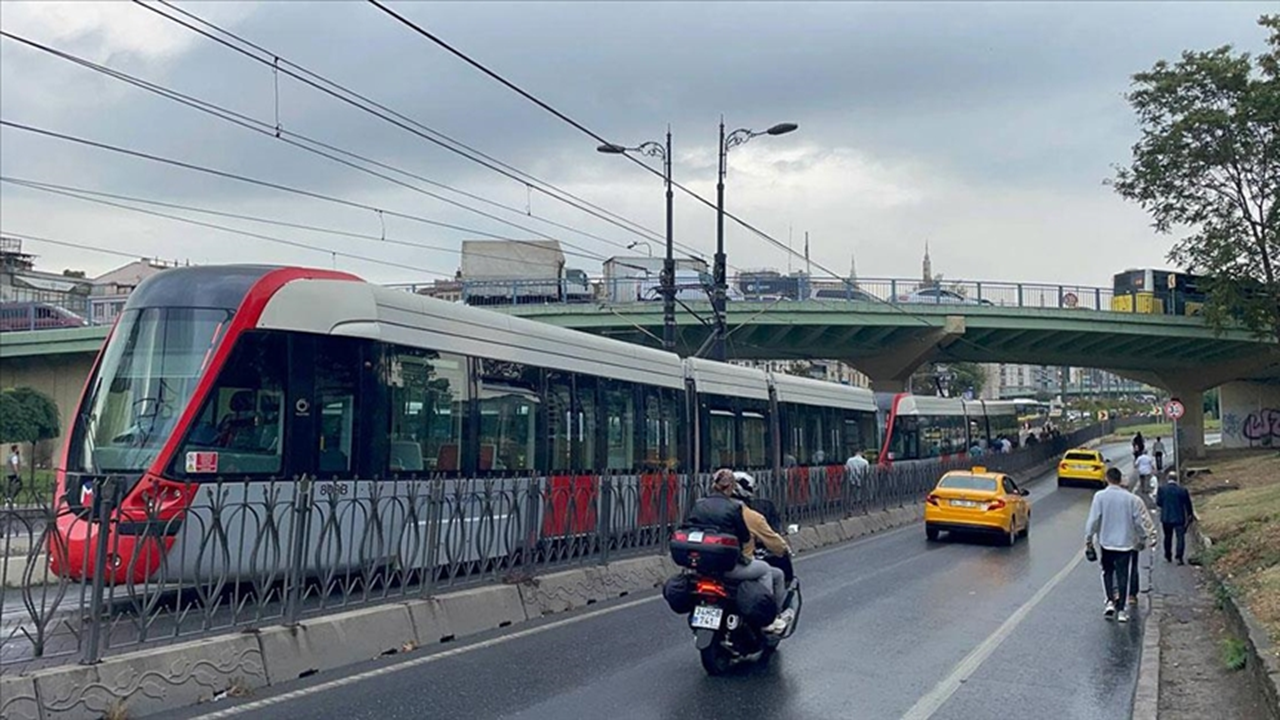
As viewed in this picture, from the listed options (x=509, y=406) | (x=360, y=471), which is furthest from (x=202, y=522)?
(x=509, y=406)

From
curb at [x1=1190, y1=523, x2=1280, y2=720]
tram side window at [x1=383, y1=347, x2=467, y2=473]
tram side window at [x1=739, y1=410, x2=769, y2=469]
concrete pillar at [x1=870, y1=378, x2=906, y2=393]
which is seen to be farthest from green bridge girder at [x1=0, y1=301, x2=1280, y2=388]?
curb at [x1=1190, y1=523, x2=1280, y2=720]

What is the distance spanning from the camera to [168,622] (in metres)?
7.88

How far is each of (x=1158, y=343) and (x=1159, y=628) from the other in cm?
3977

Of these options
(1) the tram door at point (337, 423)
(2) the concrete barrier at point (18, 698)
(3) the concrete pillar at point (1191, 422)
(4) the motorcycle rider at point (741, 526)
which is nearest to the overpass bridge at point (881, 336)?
(3) the concrete pillar at point (1191, 422)

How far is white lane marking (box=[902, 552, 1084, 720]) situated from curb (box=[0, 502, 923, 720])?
169 inches

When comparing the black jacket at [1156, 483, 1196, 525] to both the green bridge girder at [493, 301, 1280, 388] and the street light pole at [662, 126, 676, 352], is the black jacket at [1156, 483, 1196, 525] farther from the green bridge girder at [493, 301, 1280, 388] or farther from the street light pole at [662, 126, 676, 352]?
the green bridge girder at [493, 301, 1280, 388]

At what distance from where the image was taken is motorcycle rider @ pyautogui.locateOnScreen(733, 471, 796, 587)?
9.16 meters

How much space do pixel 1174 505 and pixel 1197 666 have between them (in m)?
8.88

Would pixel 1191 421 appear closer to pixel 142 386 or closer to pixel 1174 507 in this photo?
pixel 1174 507

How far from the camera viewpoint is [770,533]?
9203 mm

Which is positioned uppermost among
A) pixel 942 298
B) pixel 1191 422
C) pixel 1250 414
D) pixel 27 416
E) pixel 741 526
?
pixel 942 298

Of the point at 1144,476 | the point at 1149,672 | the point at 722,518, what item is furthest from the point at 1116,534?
the point at 1144,476

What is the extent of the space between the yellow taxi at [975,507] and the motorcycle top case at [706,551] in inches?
543

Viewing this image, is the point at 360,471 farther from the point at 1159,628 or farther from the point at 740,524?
the point at 1159,628
